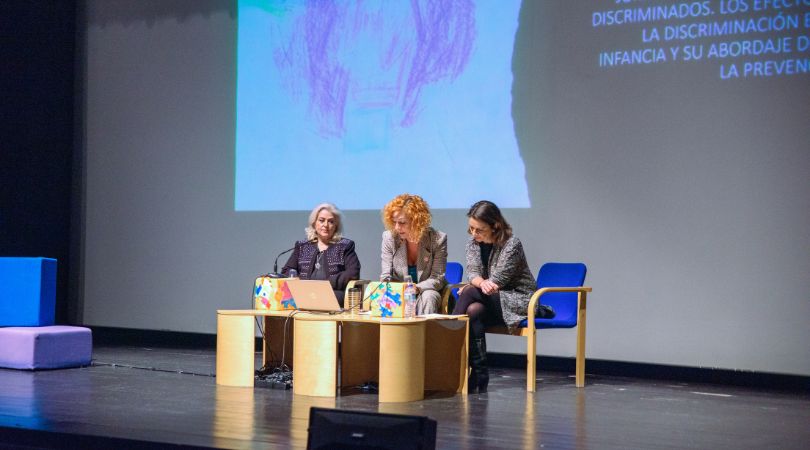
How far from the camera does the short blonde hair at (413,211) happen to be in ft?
16.4

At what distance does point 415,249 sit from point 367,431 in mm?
2662

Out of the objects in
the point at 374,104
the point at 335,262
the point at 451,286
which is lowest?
the point at 451,286

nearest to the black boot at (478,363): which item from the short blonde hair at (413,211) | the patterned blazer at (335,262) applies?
Answer: the short blonde hair at (413,211)

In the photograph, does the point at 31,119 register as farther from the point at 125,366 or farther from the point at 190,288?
the point at 125,366

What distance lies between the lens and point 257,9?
6.89 m

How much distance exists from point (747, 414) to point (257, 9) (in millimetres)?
4401

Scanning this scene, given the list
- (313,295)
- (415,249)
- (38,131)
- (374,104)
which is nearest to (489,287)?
(415,249)

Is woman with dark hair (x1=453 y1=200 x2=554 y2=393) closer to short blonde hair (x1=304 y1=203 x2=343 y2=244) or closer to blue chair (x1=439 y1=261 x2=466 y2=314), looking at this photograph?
blue chair (x1=439 y1=261 x2=466 y2=314)

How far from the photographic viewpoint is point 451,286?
Result: 514 cm

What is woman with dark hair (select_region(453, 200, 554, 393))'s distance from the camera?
4.83m

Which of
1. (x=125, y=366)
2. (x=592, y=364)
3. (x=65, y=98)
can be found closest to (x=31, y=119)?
(x=65, y=98)

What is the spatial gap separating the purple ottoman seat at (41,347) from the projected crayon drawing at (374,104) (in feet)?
5.89

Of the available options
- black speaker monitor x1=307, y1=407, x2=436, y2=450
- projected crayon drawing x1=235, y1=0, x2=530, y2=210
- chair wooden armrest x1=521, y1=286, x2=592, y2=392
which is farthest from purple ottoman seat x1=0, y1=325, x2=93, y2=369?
black speaker monitor x1=307, y1=407, x2=436, y2=450

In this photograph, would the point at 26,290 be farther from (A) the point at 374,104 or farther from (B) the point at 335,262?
(A) the point at 374,104
